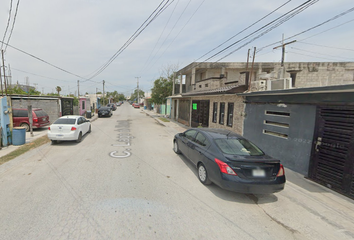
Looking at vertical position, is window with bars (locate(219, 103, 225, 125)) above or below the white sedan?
above

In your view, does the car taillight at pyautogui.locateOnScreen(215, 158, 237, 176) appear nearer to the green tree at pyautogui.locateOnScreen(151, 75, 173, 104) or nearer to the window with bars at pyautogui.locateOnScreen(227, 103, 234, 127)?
the window with bars at pyautogui.locateOnScreen(227, 103, 234, 127)

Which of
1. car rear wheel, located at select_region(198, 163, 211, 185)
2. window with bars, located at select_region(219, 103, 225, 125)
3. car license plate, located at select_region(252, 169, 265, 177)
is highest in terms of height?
window with bars, located at select_region(219, 103, 225, 125)

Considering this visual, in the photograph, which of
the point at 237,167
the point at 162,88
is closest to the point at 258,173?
the point at 237,167

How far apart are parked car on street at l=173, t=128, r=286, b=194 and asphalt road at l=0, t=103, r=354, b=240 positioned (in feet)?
1.39

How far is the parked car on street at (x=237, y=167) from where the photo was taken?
3.78 meters

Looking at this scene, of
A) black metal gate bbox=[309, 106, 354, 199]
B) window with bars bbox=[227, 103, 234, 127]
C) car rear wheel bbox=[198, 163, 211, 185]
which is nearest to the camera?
black metal gate bbox=[309, 106, 354, 199]

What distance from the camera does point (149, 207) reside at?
139 inches

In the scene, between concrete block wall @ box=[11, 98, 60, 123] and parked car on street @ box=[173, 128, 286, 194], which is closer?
parked car on street @ box=[173, 128, 286, 194]

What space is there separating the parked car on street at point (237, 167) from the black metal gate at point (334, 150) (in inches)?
73.8

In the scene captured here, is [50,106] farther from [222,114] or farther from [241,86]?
[241,86]

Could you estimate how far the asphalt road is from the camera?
291 cm

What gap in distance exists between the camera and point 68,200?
370 cm

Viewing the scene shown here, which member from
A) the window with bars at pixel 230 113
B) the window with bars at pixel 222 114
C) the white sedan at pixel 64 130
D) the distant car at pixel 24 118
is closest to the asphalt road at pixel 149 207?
the white sedan at pixel 64 130

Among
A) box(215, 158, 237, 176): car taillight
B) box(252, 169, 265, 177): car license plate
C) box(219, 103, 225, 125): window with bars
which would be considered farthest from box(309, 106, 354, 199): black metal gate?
box(219, 103, 225, 125): window with bars
